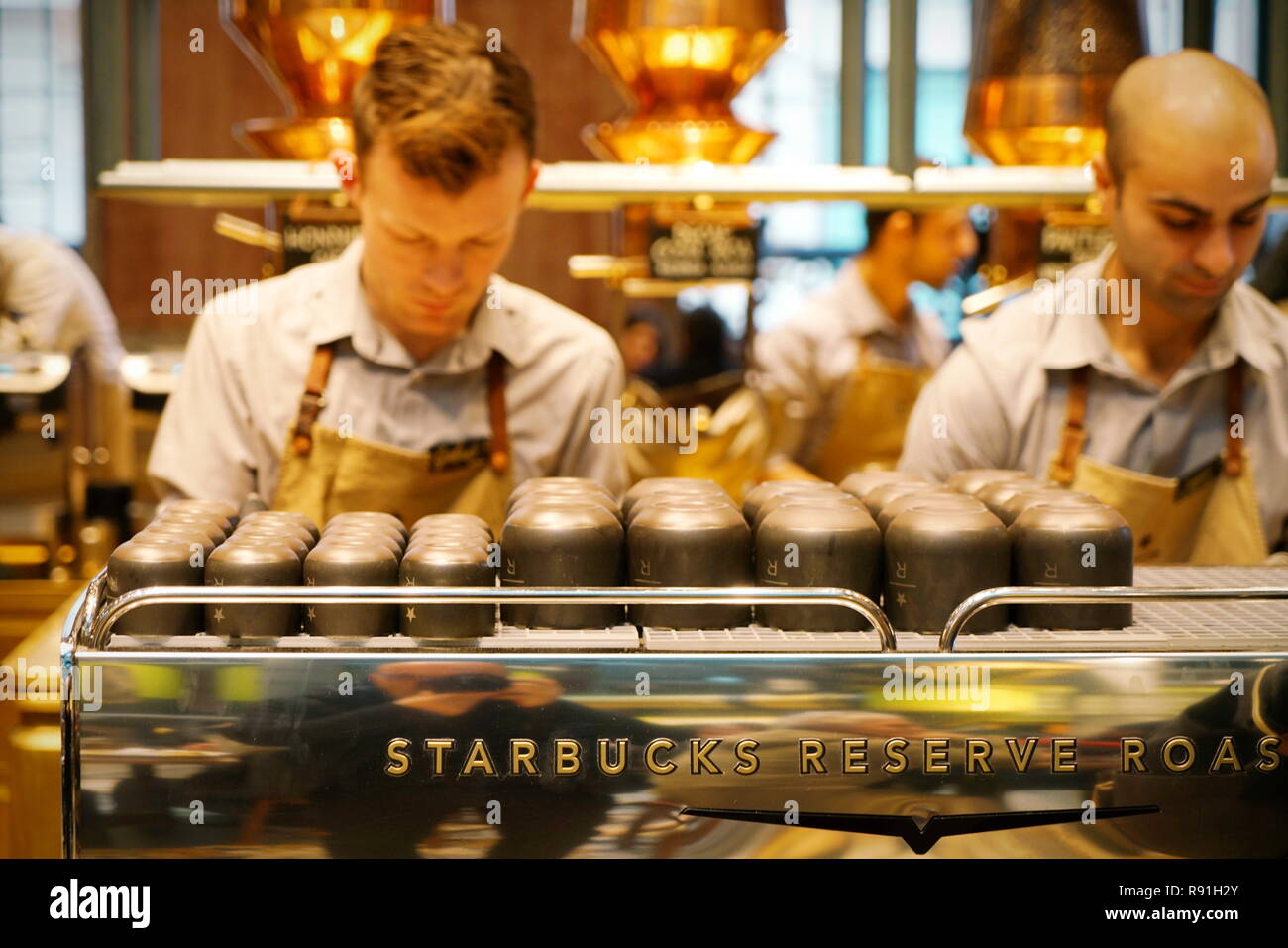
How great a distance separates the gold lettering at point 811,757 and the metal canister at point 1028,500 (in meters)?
0.37

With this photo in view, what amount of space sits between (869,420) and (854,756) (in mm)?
2858

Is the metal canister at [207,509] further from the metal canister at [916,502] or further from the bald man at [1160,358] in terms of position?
the bald man at [1160,358]

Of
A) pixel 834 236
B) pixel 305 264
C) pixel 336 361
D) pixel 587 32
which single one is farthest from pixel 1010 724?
pixel 834 236

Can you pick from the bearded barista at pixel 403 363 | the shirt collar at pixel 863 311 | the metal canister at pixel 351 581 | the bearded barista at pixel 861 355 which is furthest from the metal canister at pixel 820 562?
the shirt collar at pixel 863 311

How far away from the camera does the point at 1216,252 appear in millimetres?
2084

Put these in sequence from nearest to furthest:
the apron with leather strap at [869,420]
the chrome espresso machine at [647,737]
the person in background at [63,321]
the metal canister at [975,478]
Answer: the chrome espresso machine at [647,737] → the metal canister at [975,478] → the person in background at [63,321] → the apron with leather strap at [869,420]

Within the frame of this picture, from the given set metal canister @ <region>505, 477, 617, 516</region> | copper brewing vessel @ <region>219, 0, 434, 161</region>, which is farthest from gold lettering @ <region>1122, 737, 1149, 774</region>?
copper brewing vessel @ <region>219, 0, 434, 161</region>

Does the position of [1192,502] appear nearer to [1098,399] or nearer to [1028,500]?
[1098,399]

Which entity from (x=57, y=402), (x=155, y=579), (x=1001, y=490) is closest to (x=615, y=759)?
(x=155, y=579)

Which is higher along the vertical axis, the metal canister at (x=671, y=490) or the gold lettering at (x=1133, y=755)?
the metal canister at (x=671, y=490)

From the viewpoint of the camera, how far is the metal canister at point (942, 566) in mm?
1475

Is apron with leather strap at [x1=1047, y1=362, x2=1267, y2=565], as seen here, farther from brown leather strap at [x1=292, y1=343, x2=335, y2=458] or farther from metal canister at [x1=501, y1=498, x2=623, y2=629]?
brown leather strap at [x1=292, y1=343, x2=335, y2=458]

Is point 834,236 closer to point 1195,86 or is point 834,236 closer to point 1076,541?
point 1195,86
